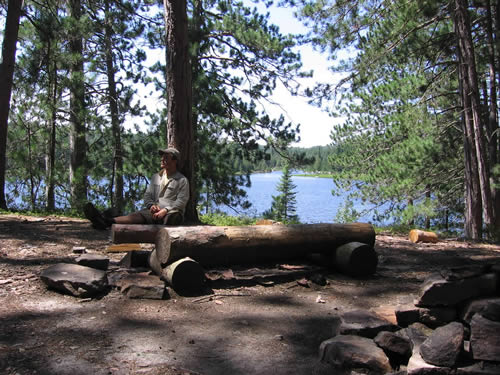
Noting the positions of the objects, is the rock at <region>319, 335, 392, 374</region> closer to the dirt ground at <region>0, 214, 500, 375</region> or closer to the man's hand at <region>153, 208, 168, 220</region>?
the dirt ground at <region>0, 214, 500, 375</region>

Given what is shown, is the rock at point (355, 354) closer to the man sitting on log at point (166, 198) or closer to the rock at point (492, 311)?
the rock at point (492, 311)

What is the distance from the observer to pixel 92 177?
14031 mm

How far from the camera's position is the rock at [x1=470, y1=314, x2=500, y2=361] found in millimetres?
2717

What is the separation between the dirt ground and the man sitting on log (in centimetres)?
85

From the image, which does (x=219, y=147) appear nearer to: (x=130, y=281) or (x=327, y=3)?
(x=327, y=3)

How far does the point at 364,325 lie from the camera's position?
3.41m

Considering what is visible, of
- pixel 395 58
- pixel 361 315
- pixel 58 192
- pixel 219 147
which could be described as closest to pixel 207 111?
pixel 219 147

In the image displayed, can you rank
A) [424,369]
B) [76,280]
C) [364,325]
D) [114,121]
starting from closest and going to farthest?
1. [424,369]
2. [364,325]
3. [76,280]
4. [114,121]

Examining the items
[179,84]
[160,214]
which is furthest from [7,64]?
[160,214]

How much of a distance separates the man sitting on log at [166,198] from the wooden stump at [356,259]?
2421 mm

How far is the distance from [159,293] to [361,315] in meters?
2.01

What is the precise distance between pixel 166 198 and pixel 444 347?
4619 mm

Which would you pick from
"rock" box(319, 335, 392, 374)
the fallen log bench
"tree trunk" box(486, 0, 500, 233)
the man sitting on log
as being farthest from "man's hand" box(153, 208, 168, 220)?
"tree trunk" box(486, 0, 500, 233)

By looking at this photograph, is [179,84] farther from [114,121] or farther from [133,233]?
[114,121]
